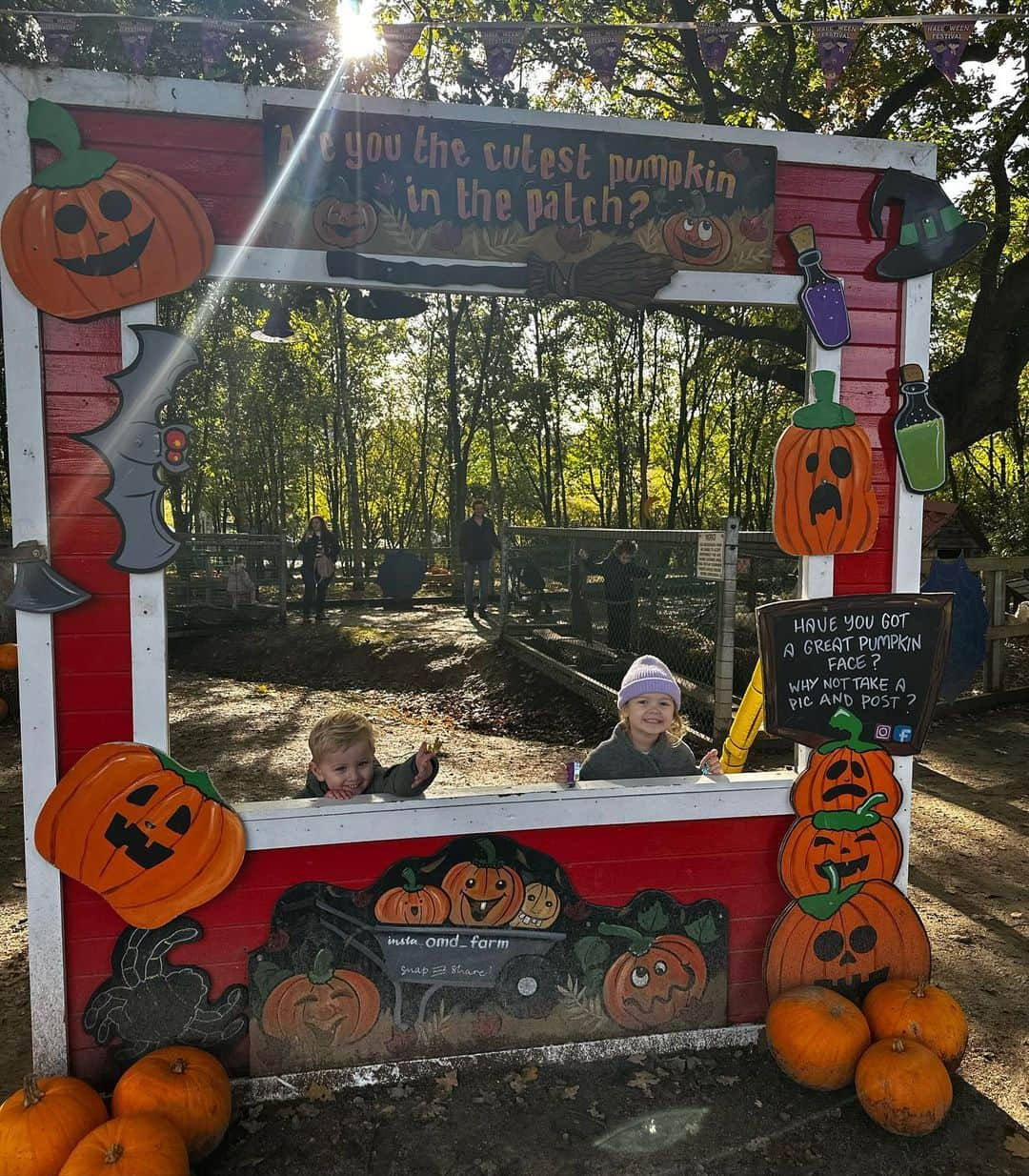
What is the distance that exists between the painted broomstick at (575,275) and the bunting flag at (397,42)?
724mm

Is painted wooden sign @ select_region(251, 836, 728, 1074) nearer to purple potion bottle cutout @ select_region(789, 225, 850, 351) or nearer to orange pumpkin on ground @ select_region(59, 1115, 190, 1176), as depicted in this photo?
orange pumpkin on ground @ select_region(59, 1115, 190, 1176)

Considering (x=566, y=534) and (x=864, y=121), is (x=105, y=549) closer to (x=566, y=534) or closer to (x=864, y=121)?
(x=566, y=534)

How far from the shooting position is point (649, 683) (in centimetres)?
334

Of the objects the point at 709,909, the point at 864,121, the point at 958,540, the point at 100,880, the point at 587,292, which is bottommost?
the point at 709,909

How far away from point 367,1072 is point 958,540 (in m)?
10.4

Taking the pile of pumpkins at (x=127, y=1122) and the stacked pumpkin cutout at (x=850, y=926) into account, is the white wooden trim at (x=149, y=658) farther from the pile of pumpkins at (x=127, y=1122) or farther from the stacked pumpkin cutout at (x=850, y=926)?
the stacked pumpkin cutout at (x=850, y=926)

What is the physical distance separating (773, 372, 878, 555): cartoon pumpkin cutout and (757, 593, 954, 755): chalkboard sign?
0.77 feet

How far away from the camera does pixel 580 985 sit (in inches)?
121

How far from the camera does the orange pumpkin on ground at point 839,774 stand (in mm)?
3131

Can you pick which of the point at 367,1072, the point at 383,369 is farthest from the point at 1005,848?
the point at 383,369

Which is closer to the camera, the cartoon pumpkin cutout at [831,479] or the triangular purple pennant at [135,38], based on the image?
the triangular purple pennant at [135,38]

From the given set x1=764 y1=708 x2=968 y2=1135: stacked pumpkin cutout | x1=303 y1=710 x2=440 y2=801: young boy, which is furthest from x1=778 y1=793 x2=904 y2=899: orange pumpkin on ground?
x1=303 y1=710 x2=440 y2=801: young boy

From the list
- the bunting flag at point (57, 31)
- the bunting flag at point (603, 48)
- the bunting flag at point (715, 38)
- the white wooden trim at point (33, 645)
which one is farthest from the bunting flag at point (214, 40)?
the bunting flag at point (715, 38)

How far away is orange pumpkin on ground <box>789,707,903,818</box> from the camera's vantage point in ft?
10.3
